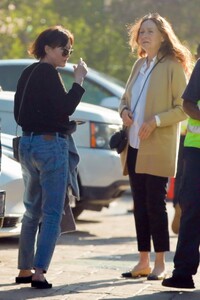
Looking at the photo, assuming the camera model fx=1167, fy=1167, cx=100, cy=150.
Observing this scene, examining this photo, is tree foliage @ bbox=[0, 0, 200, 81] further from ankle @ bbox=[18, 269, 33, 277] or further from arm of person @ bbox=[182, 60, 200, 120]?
arm of person @ bbox=[182, 60, 200, 120]

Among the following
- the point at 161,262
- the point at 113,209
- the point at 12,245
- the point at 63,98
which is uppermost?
the point at 63,98

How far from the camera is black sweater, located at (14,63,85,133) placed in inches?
297

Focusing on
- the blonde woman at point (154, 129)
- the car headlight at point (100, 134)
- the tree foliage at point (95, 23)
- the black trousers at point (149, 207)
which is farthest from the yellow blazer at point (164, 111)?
the tree foliage at point (95, 23)

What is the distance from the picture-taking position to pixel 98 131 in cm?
1234

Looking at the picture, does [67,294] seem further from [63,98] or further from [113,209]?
[113,209]

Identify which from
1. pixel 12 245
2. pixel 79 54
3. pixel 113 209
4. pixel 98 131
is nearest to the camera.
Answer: pixel 12 245

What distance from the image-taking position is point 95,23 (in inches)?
1001

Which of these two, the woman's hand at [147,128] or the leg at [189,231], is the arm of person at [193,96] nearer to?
the leg at [189,231]

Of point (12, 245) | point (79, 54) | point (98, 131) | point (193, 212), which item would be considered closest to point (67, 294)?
point (193, 212)

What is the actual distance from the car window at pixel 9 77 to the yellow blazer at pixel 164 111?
519 cm

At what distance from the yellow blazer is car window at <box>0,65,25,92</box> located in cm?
519

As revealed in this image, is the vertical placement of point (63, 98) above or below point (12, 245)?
above

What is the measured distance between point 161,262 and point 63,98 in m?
1.46

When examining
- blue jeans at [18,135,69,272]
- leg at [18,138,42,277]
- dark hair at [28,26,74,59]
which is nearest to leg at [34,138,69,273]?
blue jeans at [18,135,69,272]
